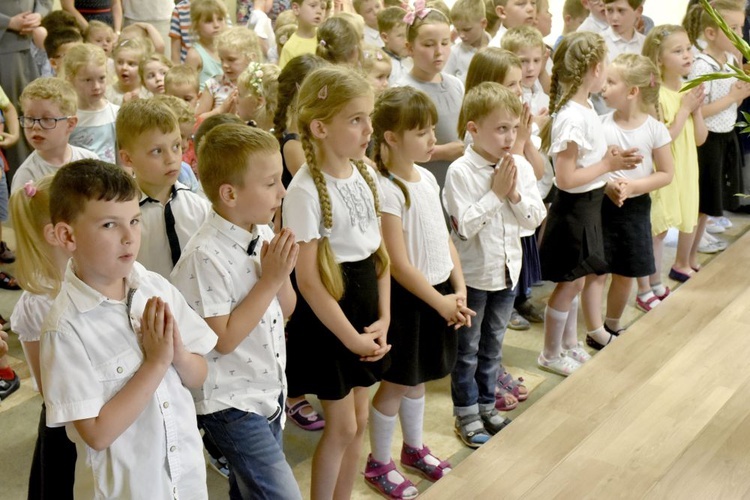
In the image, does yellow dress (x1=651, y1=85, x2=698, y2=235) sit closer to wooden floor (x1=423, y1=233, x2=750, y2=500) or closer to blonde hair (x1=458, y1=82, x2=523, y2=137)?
wooden floor (x1=423, y1=233, x2=750, y2=500)

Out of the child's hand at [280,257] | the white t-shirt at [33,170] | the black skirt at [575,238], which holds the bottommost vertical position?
the black skirt at [575,238]

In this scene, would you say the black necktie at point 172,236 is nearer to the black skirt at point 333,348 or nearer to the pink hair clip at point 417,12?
the black skirt at point 333,348

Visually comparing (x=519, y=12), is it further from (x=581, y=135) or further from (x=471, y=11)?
(x=581, y=135)

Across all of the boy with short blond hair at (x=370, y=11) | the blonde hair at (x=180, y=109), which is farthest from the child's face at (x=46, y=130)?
the boy with short blond hair at (x=370, y=11)

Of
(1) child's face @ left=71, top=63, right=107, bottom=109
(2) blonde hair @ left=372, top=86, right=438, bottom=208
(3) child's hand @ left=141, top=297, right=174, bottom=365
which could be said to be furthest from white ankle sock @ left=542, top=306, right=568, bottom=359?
(3) child's hand @ left=141, top=297, right=174, bottom=365

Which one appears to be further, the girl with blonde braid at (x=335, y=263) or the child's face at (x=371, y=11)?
the child's face at (x=371, y=11)

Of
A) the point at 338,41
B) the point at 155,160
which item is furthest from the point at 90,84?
the point at 155,160

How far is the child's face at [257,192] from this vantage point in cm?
198

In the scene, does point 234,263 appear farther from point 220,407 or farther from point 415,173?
point 415,173

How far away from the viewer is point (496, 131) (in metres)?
2.78

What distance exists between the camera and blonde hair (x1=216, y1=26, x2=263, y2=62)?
4.16 meters

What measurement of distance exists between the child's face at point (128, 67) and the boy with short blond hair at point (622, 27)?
94.9 inches

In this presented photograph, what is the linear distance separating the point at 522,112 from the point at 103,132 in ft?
5.57

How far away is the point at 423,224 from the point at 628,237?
1363 millimetres
